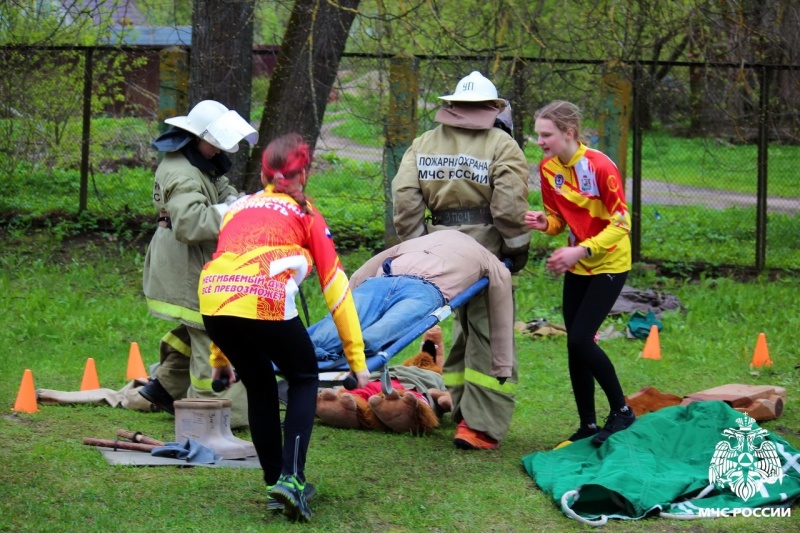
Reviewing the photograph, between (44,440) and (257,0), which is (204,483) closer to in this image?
(44,440)

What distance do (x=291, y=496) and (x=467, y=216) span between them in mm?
2306

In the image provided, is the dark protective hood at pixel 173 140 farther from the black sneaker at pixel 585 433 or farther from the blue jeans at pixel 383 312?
the black sneaker at pixel 585 433

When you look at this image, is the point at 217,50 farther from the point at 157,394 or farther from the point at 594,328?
the point at 594,328

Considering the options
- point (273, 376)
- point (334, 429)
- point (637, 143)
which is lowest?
point (334, 429)

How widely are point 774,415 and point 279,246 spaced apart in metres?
3.82

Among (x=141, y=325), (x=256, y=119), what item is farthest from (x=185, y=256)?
(x=256, y=119)

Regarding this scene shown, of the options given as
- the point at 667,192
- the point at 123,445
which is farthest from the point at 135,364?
the point at 667,192

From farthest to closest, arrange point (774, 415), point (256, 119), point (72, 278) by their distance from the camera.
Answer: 1. point (256, 119)
2. point (72, 278)
3. point (774, 415)

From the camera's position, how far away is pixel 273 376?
177 inches

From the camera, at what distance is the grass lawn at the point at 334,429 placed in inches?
179

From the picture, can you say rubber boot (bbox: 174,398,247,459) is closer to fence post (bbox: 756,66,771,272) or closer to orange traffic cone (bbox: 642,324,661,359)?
orange traffic cone (bbox: 642,324,661,359)

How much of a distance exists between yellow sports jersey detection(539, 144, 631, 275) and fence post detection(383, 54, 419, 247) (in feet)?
17.3

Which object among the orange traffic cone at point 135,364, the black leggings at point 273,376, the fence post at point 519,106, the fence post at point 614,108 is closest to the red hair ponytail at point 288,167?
Answer: the black leggings at point 273,376

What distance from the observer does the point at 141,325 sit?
907 centimetres
